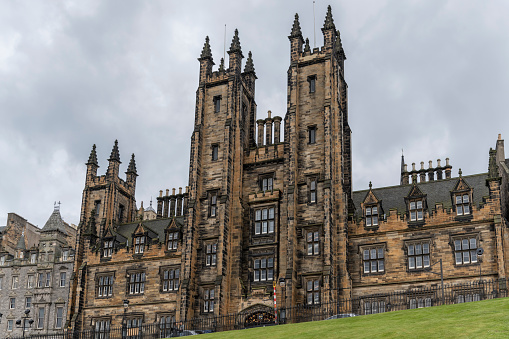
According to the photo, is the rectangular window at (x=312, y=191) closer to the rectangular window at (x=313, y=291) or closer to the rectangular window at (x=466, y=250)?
the rectangular window at (x=313, y=291)

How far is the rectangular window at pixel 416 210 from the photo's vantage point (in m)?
49.2

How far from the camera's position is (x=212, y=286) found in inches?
2088

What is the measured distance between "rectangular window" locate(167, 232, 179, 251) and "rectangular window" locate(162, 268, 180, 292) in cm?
199

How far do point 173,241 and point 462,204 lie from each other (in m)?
24.9

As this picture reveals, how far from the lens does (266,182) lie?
55750 millimetres

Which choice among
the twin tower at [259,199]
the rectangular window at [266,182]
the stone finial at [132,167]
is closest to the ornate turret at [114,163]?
the stone finial at [132,167]

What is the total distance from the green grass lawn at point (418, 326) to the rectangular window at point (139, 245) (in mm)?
21574

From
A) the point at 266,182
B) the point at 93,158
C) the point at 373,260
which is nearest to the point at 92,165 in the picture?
the point at 93,158

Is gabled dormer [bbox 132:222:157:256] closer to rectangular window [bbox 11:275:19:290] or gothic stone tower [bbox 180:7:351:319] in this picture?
gothic stone tower [bbox 180:7:351:319]

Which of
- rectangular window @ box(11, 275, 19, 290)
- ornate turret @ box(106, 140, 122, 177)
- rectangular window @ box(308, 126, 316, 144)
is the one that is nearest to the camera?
rectangular window @ box(308, 126, 316, 144)

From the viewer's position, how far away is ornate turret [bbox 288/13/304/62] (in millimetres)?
56469

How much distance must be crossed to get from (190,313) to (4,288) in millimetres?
Answer: 24225

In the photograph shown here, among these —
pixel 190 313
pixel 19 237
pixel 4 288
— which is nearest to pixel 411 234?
pixel 190 313

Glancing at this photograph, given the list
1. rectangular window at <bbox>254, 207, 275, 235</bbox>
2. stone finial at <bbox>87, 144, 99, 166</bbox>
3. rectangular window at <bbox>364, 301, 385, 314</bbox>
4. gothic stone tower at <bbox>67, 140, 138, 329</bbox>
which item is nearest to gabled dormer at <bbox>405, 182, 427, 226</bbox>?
rectangular window at <bbox>364, 301, 385, 314</bbox>
